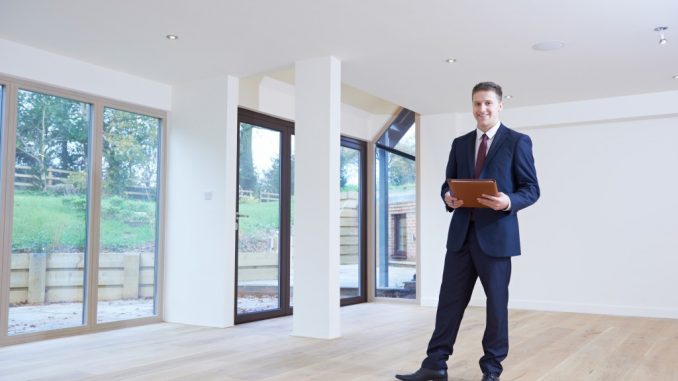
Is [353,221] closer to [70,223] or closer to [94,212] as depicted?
[94,212]

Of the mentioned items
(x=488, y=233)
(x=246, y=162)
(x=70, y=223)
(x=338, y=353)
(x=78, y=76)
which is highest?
(x=78, y=76)

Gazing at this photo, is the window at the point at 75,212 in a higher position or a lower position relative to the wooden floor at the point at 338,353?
higher

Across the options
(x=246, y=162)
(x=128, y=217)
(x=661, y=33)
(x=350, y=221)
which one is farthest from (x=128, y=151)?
(x=661, y=33)

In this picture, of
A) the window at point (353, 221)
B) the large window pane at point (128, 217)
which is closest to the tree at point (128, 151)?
the large window pane at point (128, 217)

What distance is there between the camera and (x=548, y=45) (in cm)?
466

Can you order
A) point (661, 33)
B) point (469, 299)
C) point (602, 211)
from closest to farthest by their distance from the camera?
1. point (469, 299)
2. point (661, 33)
3. point (602, 211)

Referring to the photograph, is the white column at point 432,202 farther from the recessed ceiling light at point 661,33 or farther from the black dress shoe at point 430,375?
the black dress shoe at point 430,375

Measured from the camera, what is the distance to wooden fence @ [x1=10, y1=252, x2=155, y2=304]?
14.9 feet

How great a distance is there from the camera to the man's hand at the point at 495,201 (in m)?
2.57

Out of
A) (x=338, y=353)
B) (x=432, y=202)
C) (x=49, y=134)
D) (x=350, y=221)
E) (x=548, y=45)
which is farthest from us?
(x=350, y=221)

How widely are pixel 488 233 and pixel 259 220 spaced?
11.4ft

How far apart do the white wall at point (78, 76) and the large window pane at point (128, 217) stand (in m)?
0.18

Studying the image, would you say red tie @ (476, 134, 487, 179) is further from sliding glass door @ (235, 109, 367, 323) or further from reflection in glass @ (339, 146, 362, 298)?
reflection in glass @ (339, 146, 362, 298)

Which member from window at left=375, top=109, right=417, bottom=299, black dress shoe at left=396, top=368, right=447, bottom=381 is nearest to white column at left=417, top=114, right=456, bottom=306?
window at left=375, top=109, right=417, bottom=299
